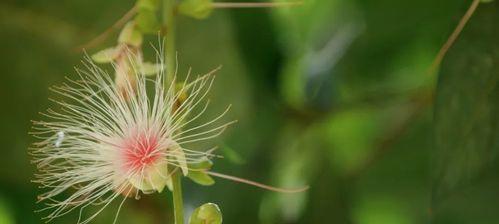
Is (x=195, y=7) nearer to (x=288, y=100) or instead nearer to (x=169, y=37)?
(x=169, y=37)

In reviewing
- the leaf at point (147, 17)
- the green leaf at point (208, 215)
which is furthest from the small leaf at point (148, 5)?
the green leaf at point (208, 215)

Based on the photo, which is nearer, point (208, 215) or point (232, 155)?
point (208, 215)

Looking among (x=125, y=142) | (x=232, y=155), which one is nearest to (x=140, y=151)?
(x=125, y=142)

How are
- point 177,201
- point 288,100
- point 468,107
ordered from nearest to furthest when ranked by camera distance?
1. point 177,201
2. point 468,107
3. point 288,100

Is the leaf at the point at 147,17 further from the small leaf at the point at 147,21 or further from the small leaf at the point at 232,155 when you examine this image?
the small leaf at the point at 232,155

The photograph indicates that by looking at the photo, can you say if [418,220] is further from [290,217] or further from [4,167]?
[4,167]

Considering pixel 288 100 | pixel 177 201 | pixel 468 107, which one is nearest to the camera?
pixel 177 201

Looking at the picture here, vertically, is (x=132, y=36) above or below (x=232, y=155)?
above
